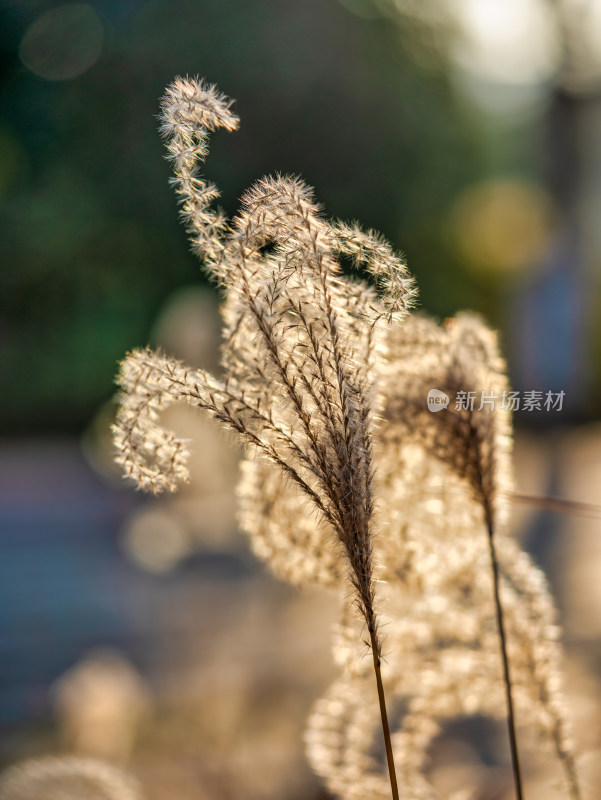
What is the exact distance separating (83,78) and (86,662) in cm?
614

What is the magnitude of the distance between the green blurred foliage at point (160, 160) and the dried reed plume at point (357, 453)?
621 cm

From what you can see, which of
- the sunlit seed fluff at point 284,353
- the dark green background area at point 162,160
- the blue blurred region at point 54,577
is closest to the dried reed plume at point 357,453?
the sunlit seed fluff at point 284,353

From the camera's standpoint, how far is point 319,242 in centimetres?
64

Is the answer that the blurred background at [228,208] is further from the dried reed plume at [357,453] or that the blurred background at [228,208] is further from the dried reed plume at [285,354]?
the dried reed plume at [285,354]

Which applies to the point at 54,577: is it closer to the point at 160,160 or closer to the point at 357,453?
the point at 160,160

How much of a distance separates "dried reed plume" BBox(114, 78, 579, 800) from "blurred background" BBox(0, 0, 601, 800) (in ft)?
7.04

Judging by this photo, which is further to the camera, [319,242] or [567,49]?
[567,49]

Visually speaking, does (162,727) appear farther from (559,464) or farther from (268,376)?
(559,464)

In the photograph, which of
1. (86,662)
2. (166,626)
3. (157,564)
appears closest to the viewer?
(86,662)

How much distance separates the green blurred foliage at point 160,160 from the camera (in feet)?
23.7

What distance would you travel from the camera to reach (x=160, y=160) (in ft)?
24.2

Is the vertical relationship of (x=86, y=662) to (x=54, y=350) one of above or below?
below

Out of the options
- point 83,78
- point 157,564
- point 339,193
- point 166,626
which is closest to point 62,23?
point 83,78

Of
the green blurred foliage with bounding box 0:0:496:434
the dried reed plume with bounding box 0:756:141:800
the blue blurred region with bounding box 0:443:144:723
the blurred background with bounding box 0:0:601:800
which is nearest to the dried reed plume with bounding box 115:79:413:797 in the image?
the dried reed plume with bounding box 0:756:141:800
